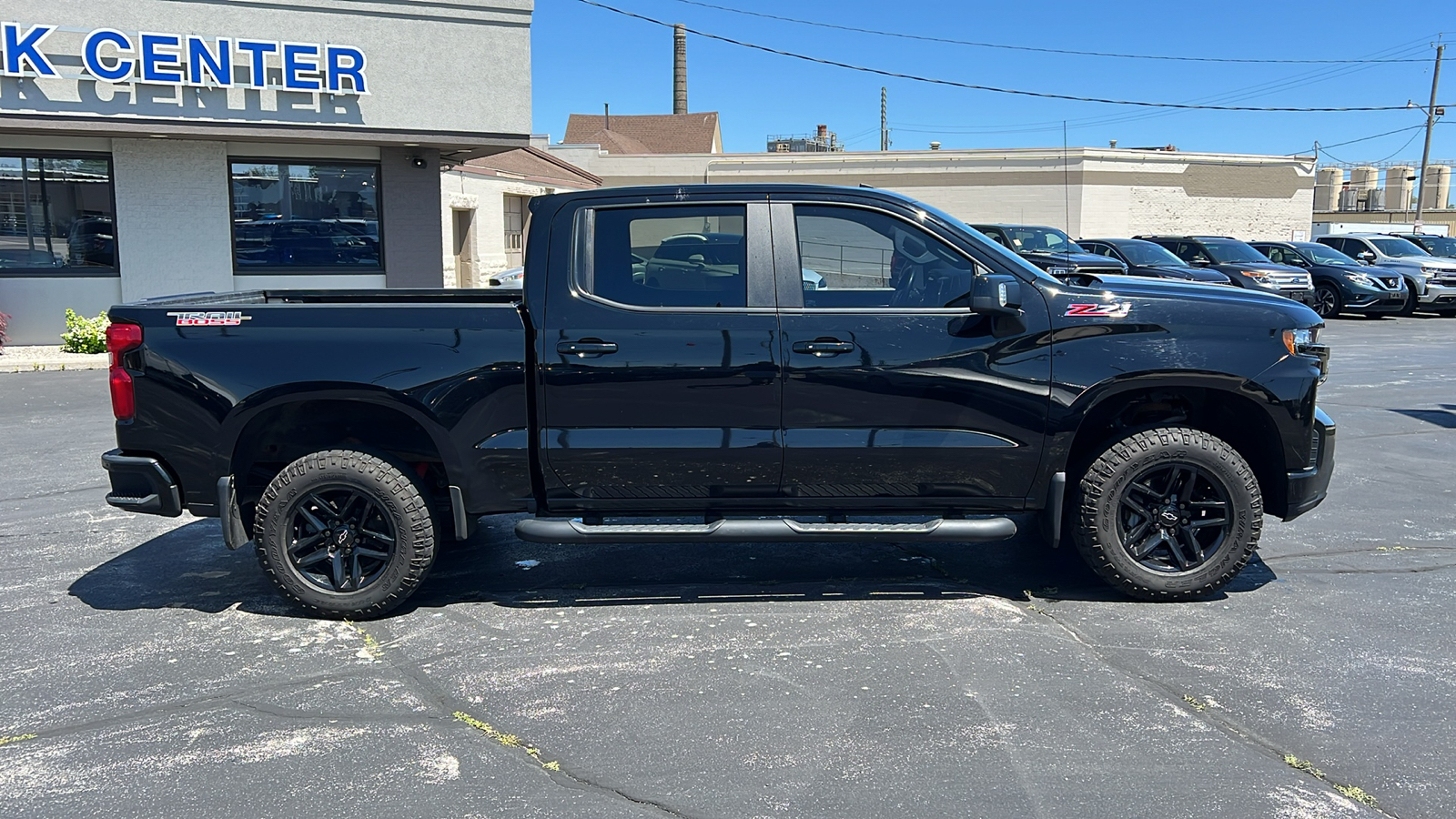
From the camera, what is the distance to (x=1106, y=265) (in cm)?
1383

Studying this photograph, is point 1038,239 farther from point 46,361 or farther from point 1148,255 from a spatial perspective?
point 46,361

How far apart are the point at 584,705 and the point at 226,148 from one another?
14076 mm

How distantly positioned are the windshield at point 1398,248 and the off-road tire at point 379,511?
26.6 meters

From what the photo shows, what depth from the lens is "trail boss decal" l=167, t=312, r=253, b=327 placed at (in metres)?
5.00

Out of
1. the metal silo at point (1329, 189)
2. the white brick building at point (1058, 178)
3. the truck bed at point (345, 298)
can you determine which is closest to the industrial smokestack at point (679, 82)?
the white brick building at point (1058, 178)

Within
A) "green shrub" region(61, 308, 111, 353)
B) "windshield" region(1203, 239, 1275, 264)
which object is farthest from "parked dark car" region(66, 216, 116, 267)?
"windshield" region(1203, 239, 1275, 264)

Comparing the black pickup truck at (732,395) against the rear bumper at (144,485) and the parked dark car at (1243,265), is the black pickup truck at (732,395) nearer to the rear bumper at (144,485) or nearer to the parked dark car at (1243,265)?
the rear bumper at (144,485)

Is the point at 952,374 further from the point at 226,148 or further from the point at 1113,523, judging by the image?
the point at 226,148

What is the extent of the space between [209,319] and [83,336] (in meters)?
11.5

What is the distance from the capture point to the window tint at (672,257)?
5059 mm

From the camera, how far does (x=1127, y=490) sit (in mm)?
5195

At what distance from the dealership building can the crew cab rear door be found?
1171cm

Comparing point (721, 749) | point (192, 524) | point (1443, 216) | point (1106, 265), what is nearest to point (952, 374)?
point (721, 749)

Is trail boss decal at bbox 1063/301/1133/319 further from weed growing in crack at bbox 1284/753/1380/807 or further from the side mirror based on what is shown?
weed growing in crack at bbox 1284/753/1380/807
